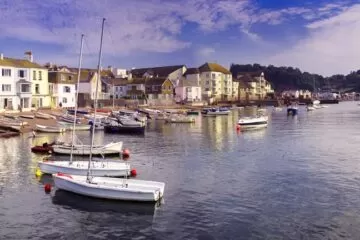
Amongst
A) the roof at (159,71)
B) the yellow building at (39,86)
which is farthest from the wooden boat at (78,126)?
the roof at (159,71)

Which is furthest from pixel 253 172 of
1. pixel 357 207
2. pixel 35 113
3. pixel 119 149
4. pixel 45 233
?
pixel 35 113

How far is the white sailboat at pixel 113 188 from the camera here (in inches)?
1051

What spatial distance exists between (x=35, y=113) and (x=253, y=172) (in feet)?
188

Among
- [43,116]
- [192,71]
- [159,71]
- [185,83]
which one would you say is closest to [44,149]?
[43,116]

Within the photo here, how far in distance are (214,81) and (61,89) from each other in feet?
277

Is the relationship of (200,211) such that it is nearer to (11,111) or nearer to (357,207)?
(357,207)

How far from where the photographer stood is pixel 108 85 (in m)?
145

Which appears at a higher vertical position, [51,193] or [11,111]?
[11,111]

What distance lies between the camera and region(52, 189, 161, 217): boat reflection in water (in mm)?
25673

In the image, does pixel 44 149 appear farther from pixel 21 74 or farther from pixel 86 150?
pixel 21 74

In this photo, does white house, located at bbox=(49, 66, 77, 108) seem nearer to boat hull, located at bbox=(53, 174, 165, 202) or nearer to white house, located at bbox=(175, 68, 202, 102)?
white house, located at bbox=(175, 68, 202, 102)

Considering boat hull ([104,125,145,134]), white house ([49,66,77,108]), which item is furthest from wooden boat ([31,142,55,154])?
white house ([49,66,77,108])

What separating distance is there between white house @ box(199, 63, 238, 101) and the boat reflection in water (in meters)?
147

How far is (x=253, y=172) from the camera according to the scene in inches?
1455
